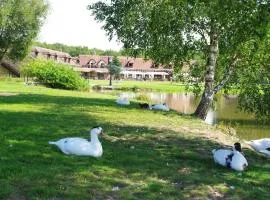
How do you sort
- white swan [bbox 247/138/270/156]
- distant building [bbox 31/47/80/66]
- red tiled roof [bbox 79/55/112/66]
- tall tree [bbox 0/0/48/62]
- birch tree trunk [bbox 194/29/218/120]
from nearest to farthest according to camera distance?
white swan [bbox 247/138/270/156]
birch tree trunk [bbox 194/29/218/120]
tall tree [bbox 0/0/48/62]
distant building [bbox 31/47/80/66]
red tiled roof [bbox 79/55/112/66]

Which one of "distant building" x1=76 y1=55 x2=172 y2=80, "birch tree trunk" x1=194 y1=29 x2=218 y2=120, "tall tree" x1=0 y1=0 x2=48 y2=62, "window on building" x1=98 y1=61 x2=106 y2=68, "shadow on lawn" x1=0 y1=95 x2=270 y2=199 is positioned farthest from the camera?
"window on building" x1=98 y1=61 x2=106 y2=68

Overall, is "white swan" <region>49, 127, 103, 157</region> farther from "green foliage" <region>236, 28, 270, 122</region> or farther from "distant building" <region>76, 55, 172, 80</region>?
"distant building" <region>76, 55, 172, 80</region>

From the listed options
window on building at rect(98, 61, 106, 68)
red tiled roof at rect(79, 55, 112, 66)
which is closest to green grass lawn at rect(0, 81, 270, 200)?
window on building at rect(98, 61, 106, 68)

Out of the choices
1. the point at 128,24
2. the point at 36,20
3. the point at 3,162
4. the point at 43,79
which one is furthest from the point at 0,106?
the point at 36,20

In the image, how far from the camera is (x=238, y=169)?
44.0 feet

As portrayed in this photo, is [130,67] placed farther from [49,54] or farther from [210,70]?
[210,70]

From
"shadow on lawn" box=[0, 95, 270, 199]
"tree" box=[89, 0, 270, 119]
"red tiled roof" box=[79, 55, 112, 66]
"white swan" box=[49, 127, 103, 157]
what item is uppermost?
"red tiled roof" box=[79, 55, 112, 66]

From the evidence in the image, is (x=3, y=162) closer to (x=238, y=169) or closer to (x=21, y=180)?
(x=21, y=180)

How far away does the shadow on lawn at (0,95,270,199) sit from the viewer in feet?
33.5

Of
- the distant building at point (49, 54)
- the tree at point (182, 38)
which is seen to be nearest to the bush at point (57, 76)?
the tree at point (182, 38)

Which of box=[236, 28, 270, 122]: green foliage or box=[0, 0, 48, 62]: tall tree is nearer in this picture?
box=[236, 28, 270, 122]: green foliage

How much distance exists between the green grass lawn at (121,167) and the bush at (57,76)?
125 ft

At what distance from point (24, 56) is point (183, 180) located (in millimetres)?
72423

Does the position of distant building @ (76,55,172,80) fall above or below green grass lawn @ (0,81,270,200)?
above
